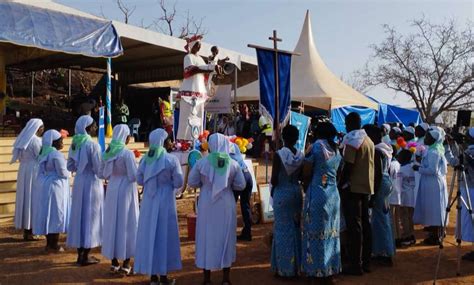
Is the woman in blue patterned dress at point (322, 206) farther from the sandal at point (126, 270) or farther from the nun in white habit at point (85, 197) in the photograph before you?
the nun in white habit at point (85, 197)

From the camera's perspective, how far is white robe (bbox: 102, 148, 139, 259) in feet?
18.2

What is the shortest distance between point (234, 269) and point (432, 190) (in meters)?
3.52

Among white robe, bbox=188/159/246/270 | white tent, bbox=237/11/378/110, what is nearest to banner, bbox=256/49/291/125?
white robe, bbox=188/159/246/270

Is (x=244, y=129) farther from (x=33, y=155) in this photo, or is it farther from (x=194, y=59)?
(x=33, y=155)

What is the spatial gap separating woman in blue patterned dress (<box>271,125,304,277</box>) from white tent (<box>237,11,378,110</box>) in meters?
9.76

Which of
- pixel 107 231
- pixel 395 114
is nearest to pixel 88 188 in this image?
pixel 107 231

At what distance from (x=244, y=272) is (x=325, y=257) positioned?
129 cm

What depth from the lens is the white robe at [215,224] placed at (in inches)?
196

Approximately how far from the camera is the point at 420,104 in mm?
30781

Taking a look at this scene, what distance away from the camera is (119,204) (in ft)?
18.2

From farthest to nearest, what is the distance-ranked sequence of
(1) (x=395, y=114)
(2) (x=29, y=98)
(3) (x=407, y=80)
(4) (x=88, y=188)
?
1. (3) (x=407, y=80)
2. (2) (x=29, y=98)
3. (1) (x=395, y=114)
4. (4) (x=88, y=188)

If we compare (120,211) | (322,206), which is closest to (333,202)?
(322,206)

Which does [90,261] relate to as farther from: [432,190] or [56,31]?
[56,31]

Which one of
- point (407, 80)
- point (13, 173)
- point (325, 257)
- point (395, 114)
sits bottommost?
point (325, 257)
